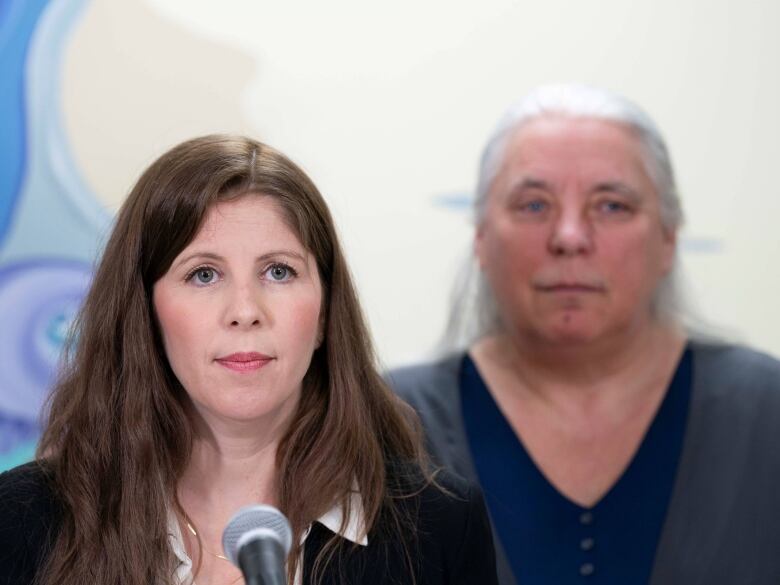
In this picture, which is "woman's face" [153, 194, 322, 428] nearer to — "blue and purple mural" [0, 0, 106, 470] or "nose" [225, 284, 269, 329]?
"nose" [225, 284, 269, 329]

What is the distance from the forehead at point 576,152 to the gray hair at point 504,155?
0.07 feet

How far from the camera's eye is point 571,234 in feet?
8.50

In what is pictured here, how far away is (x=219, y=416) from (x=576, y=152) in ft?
3.72

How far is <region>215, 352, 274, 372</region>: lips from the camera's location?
1.77 meters

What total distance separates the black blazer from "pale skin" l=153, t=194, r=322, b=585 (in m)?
0.19

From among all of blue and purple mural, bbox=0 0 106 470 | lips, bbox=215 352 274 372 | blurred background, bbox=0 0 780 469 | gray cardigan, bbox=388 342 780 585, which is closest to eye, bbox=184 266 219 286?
lips, bbox=215 352 274 372

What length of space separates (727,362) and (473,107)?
1.13 meters

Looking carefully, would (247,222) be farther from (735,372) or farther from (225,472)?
(735,372)

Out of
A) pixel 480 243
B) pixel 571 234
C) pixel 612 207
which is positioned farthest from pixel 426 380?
pixel 612 207

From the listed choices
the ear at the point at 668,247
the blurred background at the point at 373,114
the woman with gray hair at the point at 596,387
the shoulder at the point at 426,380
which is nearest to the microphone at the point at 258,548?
the woman with gray hair at the point at 596,387

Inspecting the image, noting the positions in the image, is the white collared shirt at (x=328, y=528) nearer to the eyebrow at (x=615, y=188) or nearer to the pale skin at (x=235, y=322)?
the pale skin at (x=235, y=322)

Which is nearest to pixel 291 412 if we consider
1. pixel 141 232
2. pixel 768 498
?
pixel 141 232

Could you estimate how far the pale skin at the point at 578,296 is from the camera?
2.61 meters

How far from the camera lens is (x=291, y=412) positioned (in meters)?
1.96
